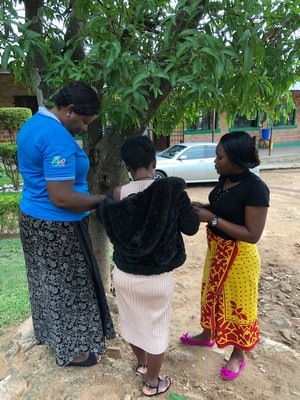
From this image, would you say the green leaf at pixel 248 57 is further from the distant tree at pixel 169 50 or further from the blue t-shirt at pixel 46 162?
the blue t-shirt at pixel 46 162

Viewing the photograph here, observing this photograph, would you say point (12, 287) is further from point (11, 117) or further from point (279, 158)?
point (279, 158)

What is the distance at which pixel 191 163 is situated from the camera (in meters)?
9.67

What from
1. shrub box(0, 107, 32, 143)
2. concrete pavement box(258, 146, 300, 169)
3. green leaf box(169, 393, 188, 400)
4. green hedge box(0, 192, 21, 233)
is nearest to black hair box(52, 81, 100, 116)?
green leaf box(169, 393, 188, 400)

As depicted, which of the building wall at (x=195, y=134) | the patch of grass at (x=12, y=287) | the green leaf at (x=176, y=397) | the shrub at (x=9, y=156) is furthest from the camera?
the building wall at (x=195, y=134)

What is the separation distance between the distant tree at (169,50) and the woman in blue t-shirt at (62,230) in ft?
0.74

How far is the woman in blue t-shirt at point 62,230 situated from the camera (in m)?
1.73

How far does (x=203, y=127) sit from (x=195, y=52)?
571 inches

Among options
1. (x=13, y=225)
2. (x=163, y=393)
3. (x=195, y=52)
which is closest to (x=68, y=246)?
(x=163, y=393)

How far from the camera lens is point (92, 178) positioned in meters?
2.75

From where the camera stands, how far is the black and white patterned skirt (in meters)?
1.95

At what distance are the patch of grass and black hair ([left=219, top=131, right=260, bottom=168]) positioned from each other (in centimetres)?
236

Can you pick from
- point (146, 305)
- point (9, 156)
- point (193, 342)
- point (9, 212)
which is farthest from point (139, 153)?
point (9, 156)

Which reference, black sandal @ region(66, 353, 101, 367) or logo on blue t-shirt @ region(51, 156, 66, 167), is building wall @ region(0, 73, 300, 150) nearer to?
black sandal @ region(66, 353, 101, 367)

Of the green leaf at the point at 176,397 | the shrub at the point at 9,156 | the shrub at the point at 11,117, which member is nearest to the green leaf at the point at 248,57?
the green leaf at the point at 176,397
